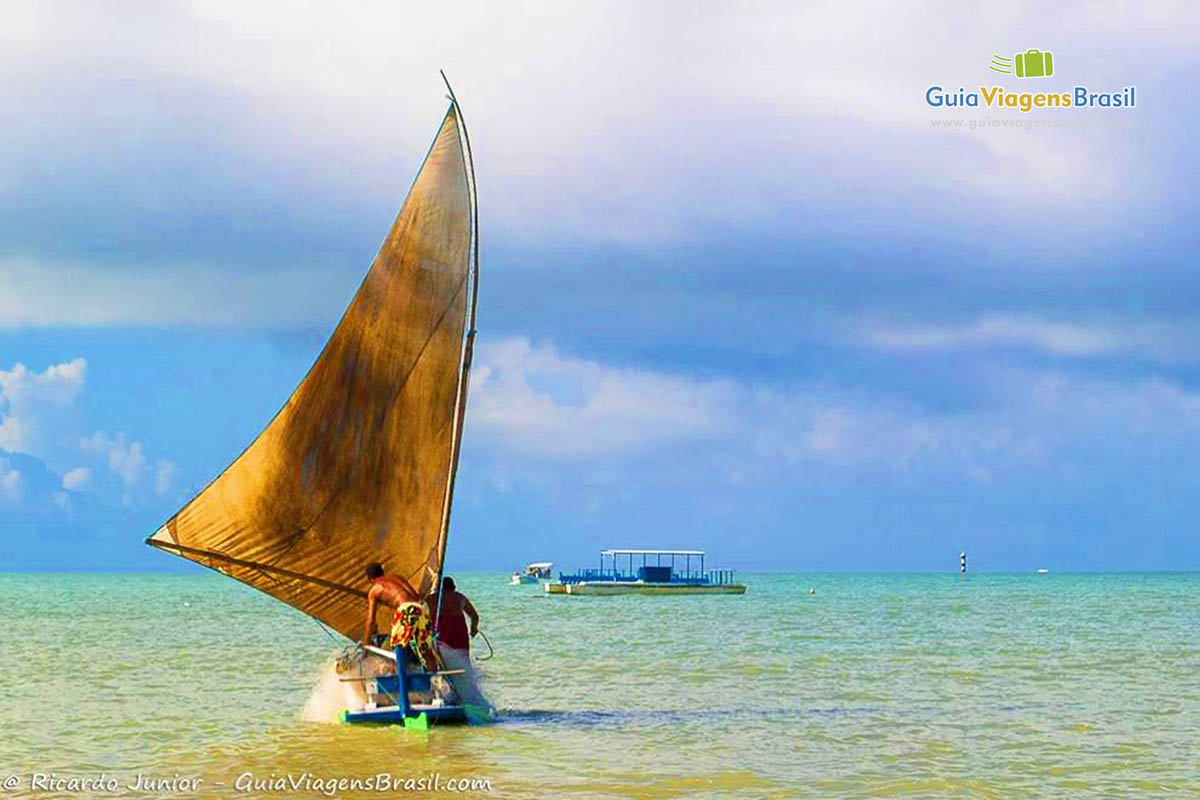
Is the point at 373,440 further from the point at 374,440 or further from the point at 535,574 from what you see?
the point at 535,574

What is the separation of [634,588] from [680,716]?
68301 millimetres

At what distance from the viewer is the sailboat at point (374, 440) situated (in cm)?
2069

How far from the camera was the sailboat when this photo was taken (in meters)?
20.7

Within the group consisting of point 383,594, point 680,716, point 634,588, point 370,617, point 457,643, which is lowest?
point 680,716

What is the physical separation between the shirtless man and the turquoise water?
1.23 meters

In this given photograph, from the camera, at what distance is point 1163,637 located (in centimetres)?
4912

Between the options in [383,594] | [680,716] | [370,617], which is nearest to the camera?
[370,617]

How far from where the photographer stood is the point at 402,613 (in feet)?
64.0

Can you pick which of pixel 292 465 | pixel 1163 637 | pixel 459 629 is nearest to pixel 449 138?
pixel 292 465

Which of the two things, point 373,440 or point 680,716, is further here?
point 680,716

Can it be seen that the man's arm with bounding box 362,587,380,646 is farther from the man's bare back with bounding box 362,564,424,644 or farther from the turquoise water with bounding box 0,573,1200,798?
the turquoise water with bounding box 0,573,1200,798

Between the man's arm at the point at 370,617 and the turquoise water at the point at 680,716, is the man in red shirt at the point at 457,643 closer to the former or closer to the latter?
the turquoise water at the point at 680,716

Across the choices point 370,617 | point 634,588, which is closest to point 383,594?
point 370,617

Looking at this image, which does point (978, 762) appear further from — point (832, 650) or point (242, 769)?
point (832, 650)
